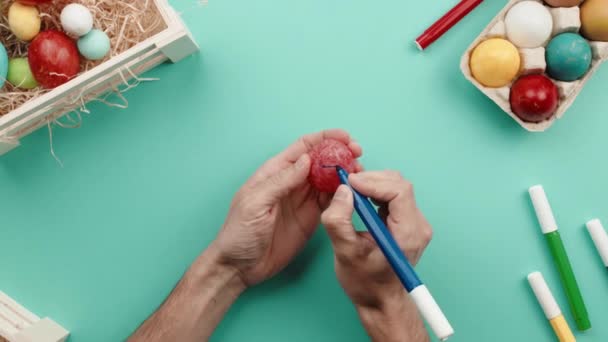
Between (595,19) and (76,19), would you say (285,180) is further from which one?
(595,19)

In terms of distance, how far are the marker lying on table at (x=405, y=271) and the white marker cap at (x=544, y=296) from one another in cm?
Answer: 42

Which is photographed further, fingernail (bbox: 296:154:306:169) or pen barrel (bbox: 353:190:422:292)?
fingernail (bbox: 296:154:306:169)

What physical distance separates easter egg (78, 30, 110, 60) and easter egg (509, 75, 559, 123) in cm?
85

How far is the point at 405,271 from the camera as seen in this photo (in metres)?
0.85

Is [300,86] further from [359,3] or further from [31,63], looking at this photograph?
[31,63]

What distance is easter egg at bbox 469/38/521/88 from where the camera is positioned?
1097 mm

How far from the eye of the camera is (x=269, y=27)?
1.22 m

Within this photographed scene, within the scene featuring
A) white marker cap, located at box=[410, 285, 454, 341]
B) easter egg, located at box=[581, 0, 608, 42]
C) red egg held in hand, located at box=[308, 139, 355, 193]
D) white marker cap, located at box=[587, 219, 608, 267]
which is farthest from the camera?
white marker cap, located at box=[587, 219, 608, 267]

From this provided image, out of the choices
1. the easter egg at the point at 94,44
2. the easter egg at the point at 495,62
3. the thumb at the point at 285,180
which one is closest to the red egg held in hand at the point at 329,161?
the thumb at the point at 285,180

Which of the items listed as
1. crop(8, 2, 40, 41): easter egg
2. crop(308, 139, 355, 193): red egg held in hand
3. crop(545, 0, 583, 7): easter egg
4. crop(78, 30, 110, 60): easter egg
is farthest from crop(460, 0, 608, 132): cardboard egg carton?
crop(8, 2, 40, 41): easter egg

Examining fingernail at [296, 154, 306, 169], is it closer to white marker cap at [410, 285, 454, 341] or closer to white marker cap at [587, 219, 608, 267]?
white marker cap at [410, 285, 454, 341]

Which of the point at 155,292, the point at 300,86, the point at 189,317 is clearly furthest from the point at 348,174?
the point at 155,292

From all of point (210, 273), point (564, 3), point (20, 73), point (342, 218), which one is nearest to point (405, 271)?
point (342, 218)

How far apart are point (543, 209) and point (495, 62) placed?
35 cm
